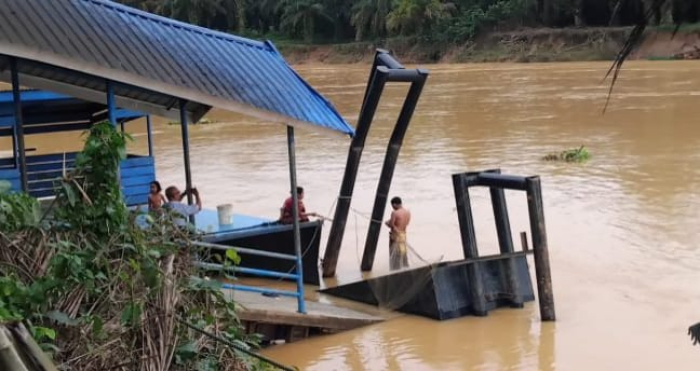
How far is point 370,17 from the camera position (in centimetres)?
6656

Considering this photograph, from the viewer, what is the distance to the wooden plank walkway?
819cm

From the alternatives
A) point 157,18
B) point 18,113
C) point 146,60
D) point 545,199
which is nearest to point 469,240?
point 157,18

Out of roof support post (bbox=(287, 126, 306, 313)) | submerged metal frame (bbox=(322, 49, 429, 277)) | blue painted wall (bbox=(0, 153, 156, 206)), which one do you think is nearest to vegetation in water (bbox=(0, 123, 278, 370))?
roof support post (bbox=(287, 126, 306, 313))

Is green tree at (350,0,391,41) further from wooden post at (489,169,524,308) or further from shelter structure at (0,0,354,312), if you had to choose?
shelter structure at (0,0,354,312)

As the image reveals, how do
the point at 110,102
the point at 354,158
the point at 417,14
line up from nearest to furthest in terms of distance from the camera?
the point at 110,102 → the point at 354,158 → the point at 417,14

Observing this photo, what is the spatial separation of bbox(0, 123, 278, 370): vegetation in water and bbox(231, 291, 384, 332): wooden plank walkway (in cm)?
260

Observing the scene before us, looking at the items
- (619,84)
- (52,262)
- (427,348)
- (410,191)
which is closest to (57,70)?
(52,262)

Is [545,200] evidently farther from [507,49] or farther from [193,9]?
[193,9]

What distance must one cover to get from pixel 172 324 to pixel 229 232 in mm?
4851

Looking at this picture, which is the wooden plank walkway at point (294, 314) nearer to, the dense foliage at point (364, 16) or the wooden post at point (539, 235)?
the wooden post at point (539, 235)

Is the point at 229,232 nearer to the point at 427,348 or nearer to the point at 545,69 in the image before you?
the point at 427,348

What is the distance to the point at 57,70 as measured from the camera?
7816mm

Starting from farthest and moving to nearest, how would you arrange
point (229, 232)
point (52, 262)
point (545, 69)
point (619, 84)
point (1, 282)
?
point (545, 69) < point (619, 84) < point (229, 232) < point (52, 262) < point (1, 282)

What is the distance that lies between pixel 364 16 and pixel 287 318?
5972cm
